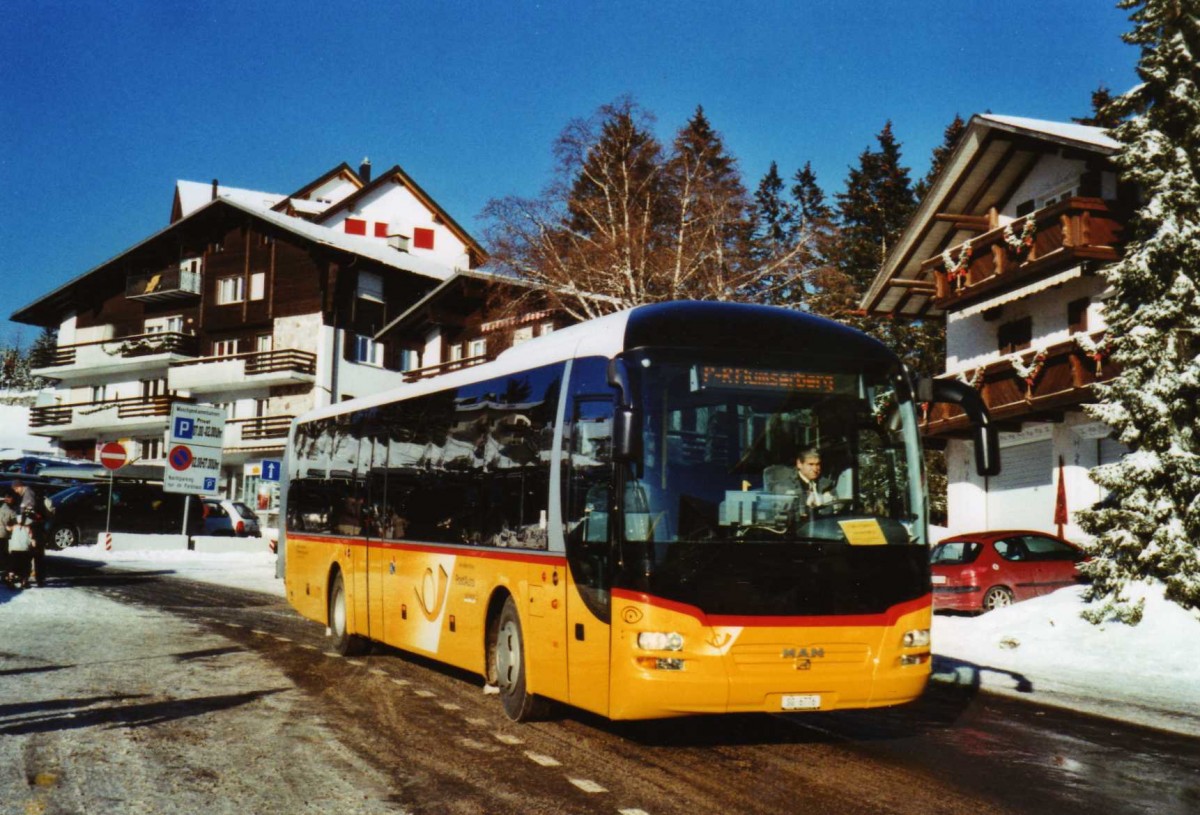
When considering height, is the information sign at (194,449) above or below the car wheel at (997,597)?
above

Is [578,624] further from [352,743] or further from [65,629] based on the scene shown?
[65,629]

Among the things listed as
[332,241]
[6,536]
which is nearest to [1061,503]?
[6,536]

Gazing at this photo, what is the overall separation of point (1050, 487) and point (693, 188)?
14075mm

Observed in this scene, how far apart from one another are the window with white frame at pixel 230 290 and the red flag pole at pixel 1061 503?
42423 millimetres

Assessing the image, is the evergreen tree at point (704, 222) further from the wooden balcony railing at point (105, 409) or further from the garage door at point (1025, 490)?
the wooden balcony railing at point (105, 409)

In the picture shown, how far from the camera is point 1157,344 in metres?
17.2

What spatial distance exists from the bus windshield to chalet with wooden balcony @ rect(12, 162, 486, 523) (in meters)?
48.5

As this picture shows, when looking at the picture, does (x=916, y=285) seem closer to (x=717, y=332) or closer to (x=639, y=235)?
(x=639, y=235)

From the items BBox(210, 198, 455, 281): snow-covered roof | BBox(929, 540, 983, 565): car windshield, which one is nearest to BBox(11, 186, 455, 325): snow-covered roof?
BBox(210, 198, 455, 281): snow-covered roof

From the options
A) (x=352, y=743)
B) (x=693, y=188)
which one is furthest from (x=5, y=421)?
(x=352, y=743)

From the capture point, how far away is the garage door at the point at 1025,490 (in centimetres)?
3025

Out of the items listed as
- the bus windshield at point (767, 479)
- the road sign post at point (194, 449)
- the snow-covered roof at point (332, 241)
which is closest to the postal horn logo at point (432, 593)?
the bus windshield at point (767, 479)

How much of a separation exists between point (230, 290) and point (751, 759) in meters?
56.5

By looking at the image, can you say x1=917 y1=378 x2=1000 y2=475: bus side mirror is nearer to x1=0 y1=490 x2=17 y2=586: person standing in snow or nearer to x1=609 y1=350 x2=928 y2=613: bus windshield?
x1=609 y1=350 x2=928 y2=613: bus windshield
